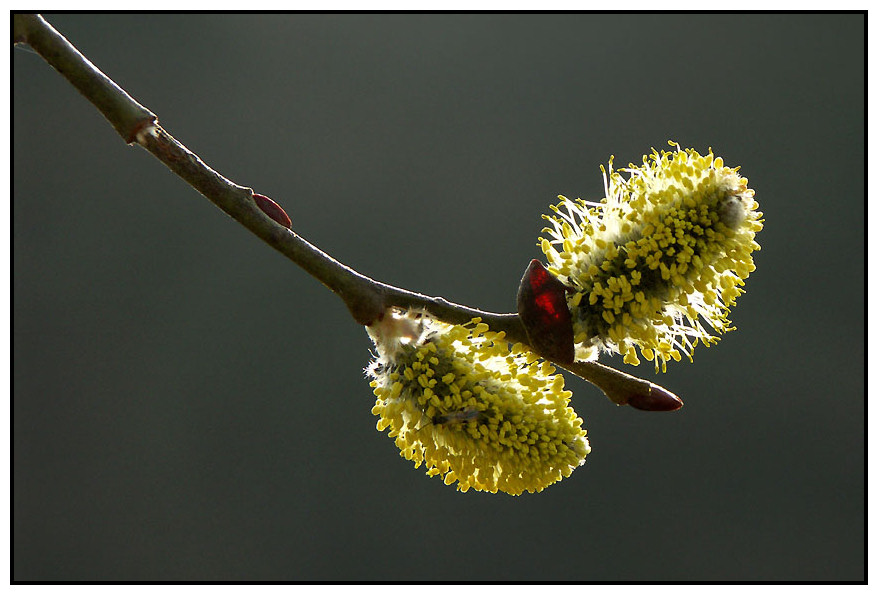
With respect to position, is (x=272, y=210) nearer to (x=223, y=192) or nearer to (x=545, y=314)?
(x=223, y=192)

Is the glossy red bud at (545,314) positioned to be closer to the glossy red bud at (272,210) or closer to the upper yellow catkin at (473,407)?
the upper yellow catkin at (473,407)

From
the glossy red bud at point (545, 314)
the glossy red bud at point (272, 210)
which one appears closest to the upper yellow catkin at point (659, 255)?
the glossy red bud at point (545, 314)

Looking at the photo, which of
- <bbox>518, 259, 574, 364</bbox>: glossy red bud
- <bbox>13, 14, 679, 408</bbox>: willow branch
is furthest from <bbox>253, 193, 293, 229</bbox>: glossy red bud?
<bbox>518, 259, 574, 364</bbox>: glossy red bud

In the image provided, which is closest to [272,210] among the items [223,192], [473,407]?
[223,192]

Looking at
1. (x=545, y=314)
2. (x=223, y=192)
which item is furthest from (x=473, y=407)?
(x=223, y=192)

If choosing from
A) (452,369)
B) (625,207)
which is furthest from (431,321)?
(625,207)

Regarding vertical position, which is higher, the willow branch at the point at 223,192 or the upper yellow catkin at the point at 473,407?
the willow branch at the point at 223,192

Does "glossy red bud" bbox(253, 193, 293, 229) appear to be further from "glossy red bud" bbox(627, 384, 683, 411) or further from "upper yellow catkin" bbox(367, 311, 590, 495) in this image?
"glossy red bud" bbox(627, 384, 683, 411)
